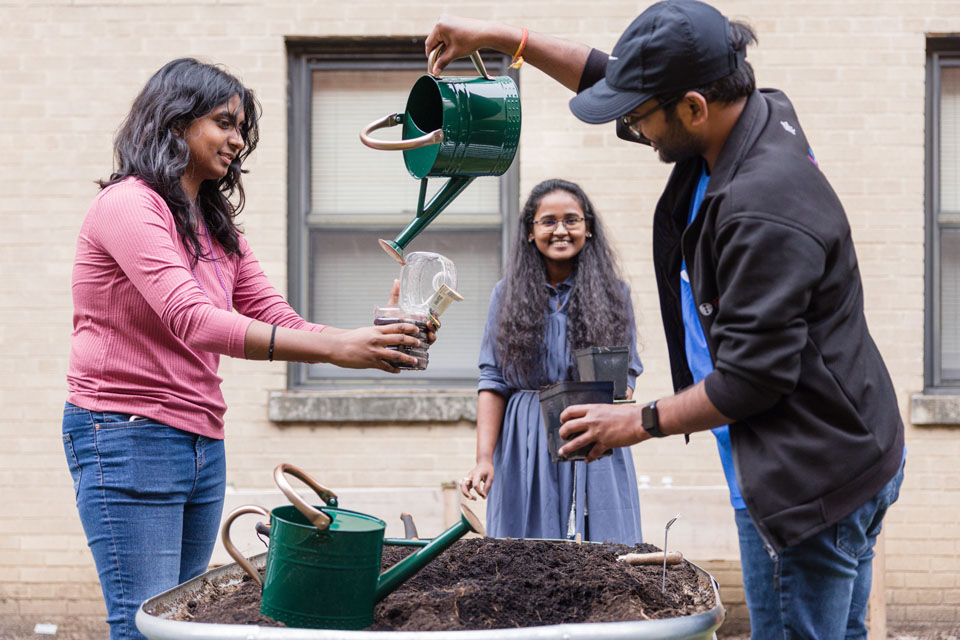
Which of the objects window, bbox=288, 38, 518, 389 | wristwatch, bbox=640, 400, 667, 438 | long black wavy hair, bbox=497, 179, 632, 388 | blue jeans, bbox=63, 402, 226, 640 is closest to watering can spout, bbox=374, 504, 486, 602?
wristwatch, bbox=640, 400, 667, 438

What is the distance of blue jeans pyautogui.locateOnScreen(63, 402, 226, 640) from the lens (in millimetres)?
2283

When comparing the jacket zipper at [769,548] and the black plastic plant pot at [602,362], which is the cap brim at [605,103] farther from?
the jacket zipper at [769,548]

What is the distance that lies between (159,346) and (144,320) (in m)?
0.07

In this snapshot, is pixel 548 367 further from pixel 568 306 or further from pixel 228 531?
pixel 228 531

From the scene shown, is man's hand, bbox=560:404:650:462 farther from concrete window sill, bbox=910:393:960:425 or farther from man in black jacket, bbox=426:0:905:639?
concrete window sill, bbox=910:393:960:425

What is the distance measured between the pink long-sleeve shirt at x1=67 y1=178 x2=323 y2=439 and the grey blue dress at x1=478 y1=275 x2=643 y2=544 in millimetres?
1226

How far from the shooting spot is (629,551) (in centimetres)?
245

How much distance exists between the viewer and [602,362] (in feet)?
7.79

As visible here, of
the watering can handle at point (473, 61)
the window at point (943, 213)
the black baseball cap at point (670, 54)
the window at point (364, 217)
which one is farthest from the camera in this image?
the window at point (364, 217)

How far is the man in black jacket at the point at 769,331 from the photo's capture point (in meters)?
1.75

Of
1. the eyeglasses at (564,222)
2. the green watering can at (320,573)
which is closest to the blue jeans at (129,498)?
the green watering can at (320,573)

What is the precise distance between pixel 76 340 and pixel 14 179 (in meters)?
2.64

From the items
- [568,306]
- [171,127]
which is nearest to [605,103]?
[171,127]

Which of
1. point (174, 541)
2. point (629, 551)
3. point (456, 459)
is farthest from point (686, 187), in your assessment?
point (456, 459)
